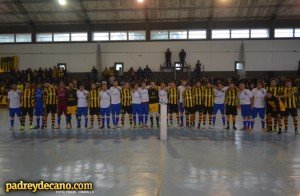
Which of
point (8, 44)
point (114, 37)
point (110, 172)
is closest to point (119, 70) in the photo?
point (114, 37)

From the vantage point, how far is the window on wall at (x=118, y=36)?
27750 mm

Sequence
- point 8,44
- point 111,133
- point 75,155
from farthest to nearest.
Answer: point 8,44
point 111,133
point 75,155

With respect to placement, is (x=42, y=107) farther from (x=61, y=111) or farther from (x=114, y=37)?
(x=114, y=37)

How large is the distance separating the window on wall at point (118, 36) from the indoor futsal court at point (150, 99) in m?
0.09

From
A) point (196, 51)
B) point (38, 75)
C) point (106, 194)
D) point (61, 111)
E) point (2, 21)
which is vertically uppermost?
point (2, 21)

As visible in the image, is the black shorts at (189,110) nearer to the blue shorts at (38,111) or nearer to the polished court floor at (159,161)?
the polished court floor at (159,161)

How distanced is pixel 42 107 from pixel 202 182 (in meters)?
8.85

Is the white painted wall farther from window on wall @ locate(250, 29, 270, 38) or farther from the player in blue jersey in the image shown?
the player in blue jersey

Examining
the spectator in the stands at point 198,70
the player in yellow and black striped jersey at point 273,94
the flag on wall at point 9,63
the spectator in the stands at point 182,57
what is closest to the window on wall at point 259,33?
the spectator in the stands at point 198,70

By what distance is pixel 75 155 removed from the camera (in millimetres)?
8539

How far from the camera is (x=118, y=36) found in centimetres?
2786

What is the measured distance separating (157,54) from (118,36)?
3.79 meters

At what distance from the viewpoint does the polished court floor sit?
19.9 ft

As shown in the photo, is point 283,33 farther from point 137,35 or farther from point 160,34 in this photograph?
point 137,35
